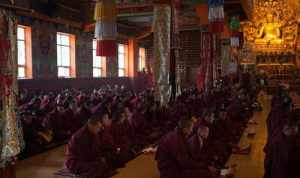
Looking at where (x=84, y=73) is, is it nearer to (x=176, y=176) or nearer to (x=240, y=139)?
(x=240, y=139)

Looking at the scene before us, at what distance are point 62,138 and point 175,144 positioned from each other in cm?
486

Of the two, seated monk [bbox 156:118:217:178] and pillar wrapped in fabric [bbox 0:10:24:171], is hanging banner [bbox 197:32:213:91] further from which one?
pillar wrapped in fabric [bbox 0:10:24:171]

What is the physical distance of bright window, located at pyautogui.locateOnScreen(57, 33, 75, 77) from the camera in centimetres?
1775

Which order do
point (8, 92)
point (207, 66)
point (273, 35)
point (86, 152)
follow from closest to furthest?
point (8, 92), point (86, 152), point (207, 66), point (273, 35)

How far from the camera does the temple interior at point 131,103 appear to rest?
18.3 ft

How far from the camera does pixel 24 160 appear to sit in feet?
26.1

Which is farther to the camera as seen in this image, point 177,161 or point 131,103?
point 131,103

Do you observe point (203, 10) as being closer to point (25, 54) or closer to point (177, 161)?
point (25, 54)

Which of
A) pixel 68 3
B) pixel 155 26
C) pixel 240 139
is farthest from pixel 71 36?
pixel 240 139

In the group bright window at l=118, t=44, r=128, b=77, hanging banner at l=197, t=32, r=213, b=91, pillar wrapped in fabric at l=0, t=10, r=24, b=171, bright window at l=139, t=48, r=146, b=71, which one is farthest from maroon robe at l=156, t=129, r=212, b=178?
bright window at l=139, t=48, r=146, b=71

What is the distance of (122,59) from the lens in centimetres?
2417

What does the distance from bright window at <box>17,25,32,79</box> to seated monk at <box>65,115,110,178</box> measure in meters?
9.71

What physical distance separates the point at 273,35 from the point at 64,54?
14.5m

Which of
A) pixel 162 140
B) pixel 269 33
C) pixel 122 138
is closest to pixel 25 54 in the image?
pixel 122 138
